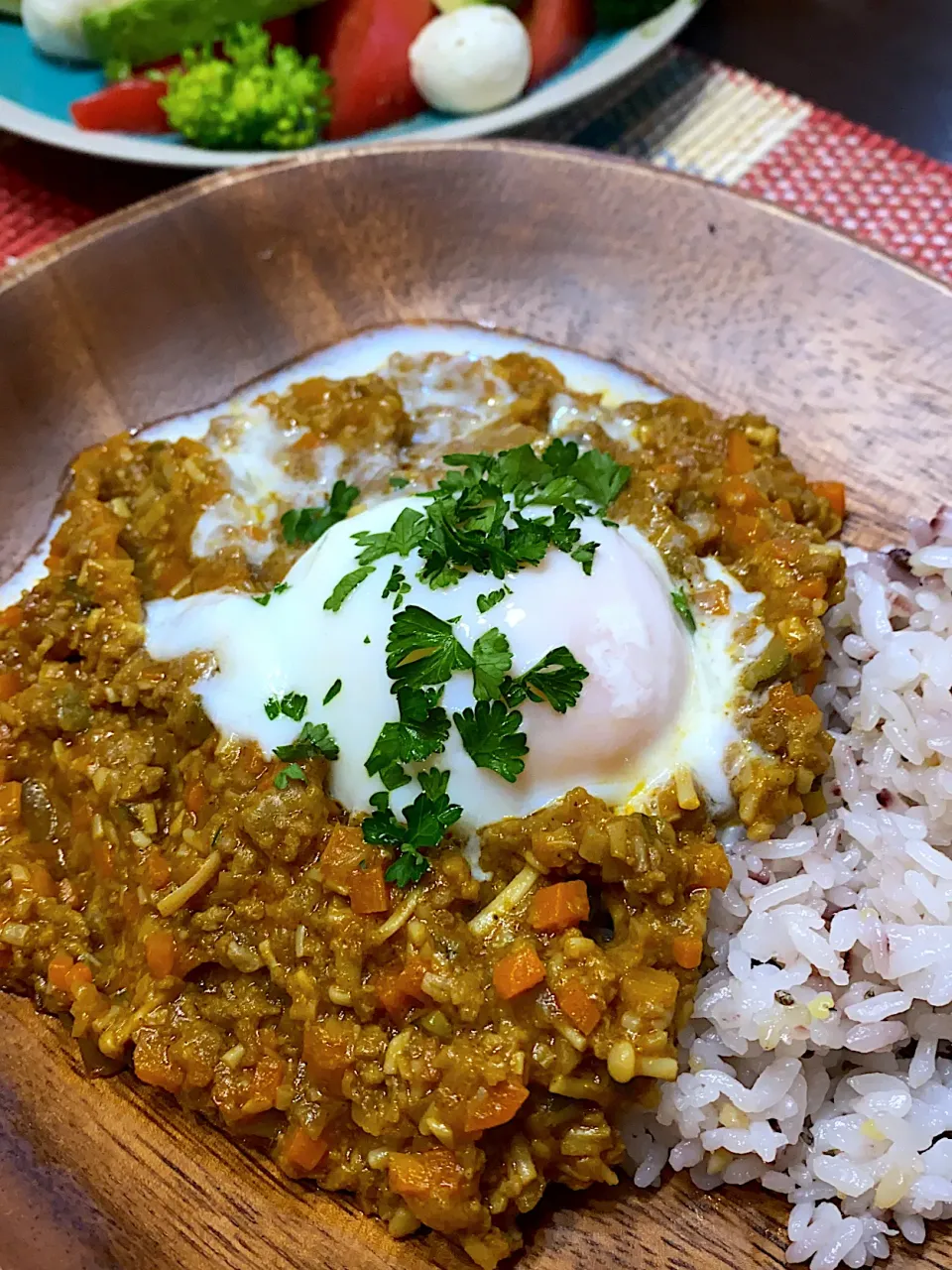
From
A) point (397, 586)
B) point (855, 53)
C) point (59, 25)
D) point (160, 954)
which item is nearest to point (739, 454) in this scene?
point (397, 586)

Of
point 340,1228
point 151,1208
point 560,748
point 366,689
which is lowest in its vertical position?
point 340,1228

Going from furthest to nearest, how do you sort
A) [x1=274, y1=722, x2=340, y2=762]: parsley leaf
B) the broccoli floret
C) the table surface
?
the table surface < the broccoli floret < [x1=274, y1=722, x2=340, y2=762]: parsley leaf

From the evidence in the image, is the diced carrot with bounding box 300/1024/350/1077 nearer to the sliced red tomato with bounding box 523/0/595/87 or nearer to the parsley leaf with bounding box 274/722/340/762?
the parsley leaf with bounding box 274/722/340/762

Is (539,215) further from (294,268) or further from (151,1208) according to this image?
(151,1208)

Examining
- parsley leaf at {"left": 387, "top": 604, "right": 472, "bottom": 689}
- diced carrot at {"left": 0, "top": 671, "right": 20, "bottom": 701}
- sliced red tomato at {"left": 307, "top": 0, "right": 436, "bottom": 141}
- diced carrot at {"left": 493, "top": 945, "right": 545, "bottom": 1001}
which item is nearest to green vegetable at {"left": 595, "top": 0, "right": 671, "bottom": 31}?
sliced red tomato at {"left": 307, "top": 0, "right": 436, "bottom": 141}

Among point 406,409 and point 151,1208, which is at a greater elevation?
point 406,409

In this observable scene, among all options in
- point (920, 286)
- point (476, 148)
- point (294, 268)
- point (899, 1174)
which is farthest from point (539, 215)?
point (899, 1174)

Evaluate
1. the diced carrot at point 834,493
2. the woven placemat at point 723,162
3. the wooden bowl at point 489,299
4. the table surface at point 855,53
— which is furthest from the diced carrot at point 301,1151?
the table surface at point 855,53
